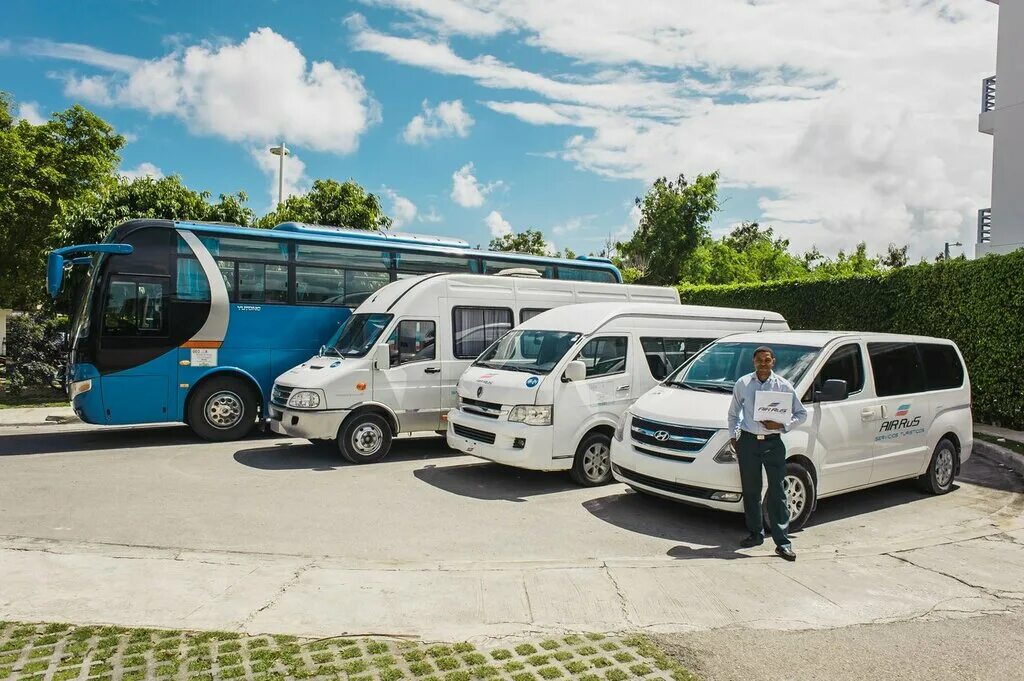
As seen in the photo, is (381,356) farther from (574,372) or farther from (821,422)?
(821,422)

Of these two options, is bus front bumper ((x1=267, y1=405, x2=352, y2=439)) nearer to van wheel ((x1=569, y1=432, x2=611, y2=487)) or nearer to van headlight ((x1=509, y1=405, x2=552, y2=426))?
van headlight ((x1=509, y1=405, x2=552, y2=426))

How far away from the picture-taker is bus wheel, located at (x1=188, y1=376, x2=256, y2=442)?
39.4 feet

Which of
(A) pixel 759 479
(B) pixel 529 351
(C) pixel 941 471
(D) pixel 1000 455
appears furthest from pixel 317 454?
(D) pixel 1000 455

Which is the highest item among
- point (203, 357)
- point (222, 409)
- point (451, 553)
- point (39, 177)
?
point (39, 177)

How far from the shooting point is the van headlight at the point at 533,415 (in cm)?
868

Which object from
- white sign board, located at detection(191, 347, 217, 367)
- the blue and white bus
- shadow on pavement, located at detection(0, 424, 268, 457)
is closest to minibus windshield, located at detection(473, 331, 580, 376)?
the blue and white bus

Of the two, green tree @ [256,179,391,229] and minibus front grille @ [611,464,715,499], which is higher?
green tree @ [256,179,391,229]

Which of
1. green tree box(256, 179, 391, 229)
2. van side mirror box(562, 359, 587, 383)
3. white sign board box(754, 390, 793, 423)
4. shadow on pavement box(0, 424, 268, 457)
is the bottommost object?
shadow on pavement box(0, 424, 268, 457)

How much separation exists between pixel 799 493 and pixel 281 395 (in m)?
7.10

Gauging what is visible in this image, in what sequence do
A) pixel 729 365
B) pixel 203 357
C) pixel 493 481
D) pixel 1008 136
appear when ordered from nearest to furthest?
pixel 729 365 → pixel 493 481 → pixel 203 357 → pixel 1008 136

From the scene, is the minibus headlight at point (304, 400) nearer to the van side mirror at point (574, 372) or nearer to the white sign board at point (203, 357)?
the white sign board at point (203, 357)

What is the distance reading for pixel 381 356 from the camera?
10.6 m

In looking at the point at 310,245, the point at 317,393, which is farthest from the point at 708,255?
the point at 317,393

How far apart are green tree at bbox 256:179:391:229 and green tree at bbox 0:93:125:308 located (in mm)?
5118
